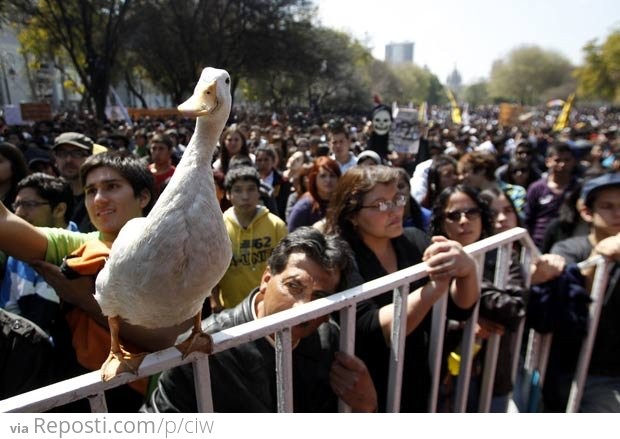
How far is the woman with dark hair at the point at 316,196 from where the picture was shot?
3.81 meters

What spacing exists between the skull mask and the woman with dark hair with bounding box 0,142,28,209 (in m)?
4.00

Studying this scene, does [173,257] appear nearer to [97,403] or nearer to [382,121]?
[97,403]

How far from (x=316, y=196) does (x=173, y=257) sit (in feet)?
9.59

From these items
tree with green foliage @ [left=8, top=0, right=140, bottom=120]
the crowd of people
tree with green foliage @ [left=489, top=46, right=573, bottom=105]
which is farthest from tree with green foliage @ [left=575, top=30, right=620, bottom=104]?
the crowd of people

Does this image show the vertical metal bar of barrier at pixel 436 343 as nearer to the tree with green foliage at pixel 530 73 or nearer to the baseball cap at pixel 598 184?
the baseball cap at pixel 598 184

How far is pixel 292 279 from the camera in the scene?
1.60m

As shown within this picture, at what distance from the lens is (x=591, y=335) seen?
217cm

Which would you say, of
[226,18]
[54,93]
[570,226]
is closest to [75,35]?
[226,18]

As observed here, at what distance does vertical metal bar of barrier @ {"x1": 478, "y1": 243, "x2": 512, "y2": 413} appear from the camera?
2.09m

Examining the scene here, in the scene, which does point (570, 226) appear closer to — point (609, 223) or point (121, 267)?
point (609, 223)

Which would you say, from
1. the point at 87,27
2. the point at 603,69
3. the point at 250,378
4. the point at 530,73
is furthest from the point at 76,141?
the point at 530,73

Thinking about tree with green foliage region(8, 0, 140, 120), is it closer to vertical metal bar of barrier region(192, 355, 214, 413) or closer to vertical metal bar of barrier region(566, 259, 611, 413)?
vertical metal bar of barrier region(192, 355, 214, 413)

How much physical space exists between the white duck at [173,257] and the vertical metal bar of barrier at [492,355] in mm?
1500
